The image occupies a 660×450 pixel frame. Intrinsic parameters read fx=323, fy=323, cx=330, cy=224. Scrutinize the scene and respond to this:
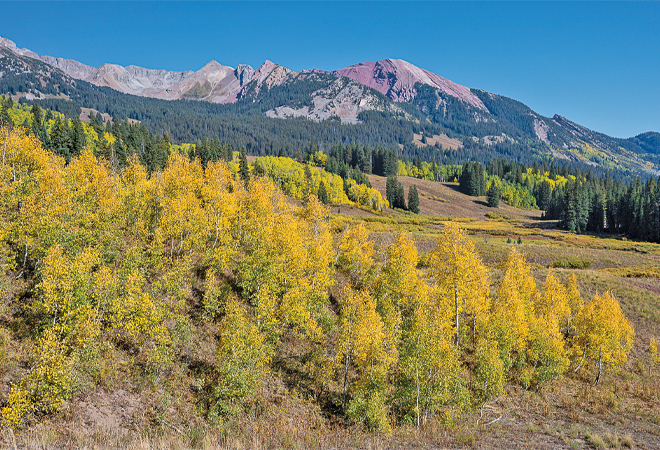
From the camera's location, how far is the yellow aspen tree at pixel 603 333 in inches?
1395

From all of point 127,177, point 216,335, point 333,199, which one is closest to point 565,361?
point 216,335

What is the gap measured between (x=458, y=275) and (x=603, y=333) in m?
17.1

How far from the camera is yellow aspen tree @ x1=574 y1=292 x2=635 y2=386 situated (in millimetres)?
35438

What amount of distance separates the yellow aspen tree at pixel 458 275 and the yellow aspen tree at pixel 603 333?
1124 centimetres

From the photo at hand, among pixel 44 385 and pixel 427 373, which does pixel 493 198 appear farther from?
pixel 44 385

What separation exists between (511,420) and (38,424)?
113 ft

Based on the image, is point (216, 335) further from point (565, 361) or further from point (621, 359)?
point (621, 359)

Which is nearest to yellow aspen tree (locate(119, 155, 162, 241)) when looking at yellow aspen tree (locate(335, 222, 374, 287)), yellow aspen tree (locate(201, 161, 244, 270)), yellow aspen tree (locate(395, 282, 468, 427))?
yellow aspen tree (locate(201, 161, 244, 270))

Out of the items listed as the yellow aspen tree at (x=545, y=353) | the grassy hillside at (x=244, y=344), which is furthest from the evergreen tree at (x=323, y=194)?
the yellow aspen tree at (x=545, y=353)

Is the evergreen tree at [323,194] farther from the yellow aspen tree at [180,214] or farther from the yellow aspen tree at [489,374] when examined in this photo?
the yellow aspen tree at [489,374]

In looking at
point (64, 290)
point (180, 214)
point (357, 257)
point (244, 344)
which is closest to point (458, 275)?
point (357, 257)

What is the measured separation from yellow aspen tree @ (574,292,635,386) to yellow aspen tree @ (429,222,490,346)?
11239mm

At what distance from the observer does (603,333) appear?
35438mm

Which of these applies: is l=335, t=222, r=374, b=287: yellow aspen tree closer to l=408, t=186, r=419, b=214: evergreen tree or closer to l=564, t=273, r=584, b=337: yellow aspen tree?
l=564, t=273, r=584, b=337: yellow aspen tree
